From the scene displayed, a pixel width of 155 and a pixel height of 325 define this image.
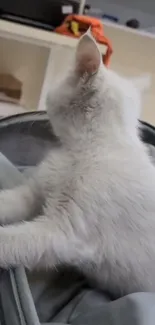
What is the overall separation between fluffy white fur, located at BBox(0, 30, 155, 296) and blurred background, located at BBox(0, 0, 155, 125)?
1.55 feet

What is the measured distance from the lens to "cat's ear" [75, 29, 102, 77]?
75 cm

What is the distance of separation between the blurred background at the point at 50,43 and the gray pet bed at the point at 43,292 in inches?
12.0

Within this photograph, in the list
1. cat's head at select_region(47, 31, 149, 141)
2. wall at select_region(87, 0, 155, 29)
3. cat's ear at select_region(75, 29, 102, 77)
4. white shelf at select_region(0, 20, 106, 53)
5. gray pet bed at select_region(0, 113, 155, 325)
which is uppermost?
cat's ear at select_region(75, 29, 102, 77)

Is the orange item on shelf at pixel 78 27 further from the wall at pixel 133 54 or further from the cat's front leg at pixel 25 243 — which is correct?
the cat's front leg at pixel 25 243

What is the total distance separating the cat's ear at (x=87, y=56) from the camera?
2.45 feet

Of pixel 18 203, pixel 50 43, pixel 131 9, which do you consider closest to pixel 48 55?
pixel 50 43

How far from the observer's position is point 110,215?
702 mm

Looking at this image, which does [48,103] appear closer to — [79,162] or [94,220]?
[79,162]

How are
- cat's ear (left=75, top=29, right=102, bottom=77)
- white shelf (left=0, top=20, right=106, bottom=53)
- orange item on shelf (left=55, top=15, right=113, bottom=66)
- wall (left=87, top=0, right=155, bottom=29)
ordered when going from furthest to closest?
wall (left=87, top=0, right=155, bottom=29)
orange item on shelf (left=55, top=15, right=113, bottom=66)
white shelf (left=0, top=20, right=106, bottom=53)
cat's ear (left=75, top=29, right=102, bottom=77)

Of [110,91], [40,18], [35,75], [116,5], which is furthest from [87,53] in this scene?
[116,5]

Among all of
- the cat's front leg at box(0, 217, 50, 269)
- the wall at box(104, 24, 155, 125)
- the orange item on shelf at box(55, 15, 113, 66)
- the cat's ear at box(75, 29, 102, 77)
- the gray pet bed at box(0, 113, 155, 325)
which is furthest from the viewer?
the wall at box(104, 24, 155, 125)

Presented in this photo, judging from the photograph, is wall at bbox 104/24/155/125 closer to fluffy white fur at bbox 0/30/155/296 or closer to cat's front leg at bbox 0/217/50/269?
fluffy white fur at bbox 0/30/155/296

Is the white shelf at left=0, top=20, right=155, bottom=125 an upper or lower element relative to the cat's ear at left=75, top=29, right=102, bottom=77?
lower

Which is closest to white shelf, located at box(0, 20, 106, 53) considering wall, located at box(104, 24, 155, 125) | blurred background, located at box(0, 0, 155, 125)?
blurred background, located at box(0, 0, 155, 125)
